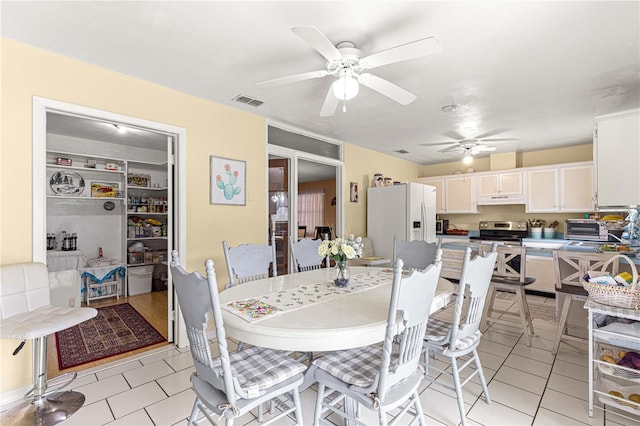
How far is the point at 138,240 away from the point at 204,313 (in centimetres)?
470

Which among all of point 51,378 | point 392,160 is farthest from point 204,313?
point 392,160

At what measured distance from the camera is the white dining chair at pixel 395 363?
4.12 ft

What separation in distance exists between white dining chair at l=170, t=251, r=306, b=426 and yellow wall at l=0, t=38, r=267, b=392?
1523 mm

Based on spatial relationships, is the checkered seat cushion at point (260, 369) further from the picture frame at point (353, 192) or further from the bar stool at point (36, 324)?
the picture frame at point (353, 192)

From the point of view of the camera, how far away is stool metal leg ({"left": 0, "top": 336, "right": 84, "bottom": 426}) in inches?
73.4

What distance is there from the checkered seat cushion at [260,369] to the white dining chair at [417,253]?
144cm

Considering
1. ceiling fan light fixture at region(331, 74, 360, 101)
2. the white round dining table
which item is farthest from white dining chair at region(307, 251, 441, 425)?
ceiling fan light fixture at region(331, 74, 360, 101)

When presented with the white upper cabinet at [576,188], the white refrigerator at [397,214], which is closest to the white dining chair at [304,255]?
the white refrigerator at [397,214]

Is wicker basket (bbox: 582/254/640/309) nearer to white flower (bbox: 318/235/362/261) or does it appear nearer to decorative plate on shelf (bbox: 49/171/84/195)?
white flower (bbox: 318/235/362/261)

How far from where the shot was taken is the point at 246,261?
2473mm

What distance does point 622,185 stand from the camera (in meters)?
2.86

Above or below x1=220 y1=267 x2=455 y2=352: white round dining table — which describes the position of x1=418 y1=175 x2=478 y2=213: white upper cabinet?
above

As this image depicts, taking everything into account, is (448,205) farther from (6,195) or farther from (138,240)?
(6,195)

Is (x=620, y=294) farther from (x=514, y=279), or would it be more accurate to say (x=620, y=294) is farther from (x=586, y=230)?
(x=586, y=230)
